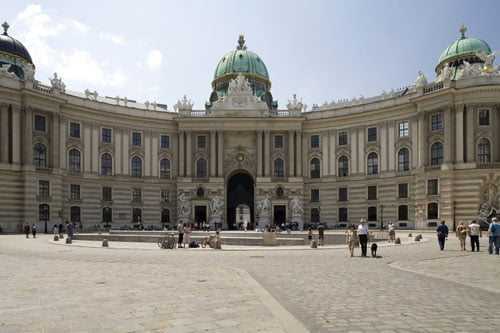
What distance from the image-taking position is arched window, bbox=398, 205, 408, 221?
65375 millimetres

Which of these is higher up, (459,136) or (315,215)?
(459,136)

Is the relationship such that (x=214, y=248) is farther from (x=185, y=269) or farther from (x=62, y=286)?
(x=62, y=286)

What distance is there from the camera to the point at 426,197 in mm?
61531

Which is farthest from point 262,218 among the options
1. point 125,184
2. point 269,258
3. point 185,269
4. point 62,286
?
point 62,286

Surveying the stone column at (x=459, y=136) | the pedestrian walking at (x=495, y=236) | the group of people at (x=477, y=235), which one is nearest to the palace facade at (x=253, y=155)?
the stone column at (x=459, y=136)

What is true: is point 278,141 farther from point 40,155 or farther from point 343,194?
point 40,155

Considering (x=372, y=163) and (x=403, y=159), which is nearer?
(x=403, y=159)

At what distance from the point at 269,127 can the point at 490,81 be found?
32.7 m

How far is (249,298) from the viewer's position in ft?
40.6

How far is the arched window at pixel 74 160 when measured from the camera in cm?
6656

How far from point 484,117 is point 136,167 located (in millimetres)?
51881

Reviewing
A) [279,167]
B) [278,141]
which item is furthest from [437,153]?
[278,141]

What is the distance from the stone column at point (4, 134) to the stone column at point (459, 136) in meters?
59.2

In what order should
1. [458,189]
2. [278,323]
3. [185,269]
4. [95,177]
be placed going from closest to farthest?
1. [278,323]
2. [185,269]
3. [458,189]
4. [95,177]
